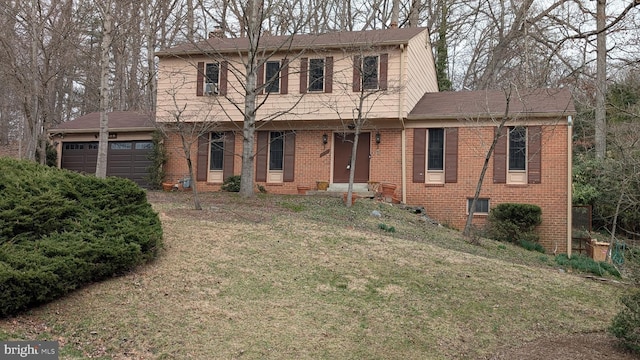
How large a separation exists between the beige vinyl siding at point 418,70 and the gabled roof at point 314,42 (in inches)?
16.6

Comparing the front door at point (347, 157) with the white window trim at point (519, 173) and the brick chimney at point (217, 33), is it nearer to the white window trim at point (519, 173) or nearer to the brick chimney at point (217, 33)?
the white window trim at point (519, 173)

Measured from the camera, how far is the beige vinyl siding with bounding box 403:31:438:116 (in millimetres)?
17427

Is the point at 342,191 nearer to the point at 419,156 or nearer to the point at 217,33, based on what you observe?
the point at 419,156

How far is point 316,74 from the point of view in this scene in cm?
1805

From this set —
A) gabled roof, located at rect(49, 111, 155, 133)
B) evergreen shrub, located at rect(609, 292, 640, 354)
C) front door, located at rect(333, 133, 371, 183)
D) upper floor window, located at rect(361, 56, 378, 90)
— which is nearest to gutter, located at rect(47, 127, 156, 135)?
gabled roof, located at rect(49, 111, 155, 133)

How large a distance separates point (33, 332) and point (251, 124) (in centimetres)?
1013

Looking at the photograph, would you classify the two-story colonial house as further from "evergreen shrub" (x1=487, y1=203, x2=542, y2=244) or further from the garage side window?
the garage side window

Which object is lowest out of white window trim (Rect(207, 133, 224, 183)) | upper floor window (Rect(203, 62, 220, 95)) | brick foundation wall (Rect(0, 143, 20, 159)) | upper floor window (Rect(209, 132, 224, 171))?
white window trim (Rect(207, 133, 224, 183))

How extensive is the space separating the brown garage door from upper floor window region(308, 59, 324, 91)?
6.71 m

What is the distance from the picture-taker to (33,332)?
5363mm

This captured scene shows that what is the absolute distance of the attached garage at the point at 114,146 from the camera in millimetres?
20094

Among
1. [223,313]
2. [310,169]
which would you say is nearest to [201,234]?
[223,313]

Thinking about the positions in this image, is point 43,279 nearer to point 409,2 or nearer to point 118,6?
point 118,6

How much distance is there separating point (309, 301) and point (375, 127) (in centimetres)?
1133
